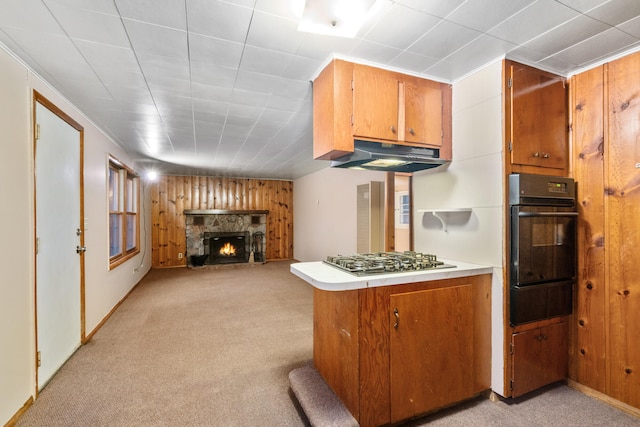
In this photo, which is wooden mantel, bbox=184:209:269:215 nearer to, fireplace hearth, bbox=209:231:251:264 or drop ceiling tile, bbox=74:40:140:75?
fireplace hearth, bbox=209:231:251:264

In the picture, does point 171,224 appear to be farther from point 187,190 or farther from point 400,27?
point 400,27

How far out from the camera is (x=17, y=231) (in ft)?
5.95

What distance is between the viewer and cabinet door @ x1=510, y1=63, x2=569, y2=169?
1922 millimetres

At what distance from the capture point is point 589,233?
6.66 feet

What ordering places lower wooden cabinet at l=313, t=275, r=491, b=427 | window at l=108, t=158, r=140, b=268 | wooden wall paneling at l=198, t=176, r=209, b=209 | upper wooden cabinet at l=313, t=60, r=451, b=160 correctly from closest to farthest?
lower wooden cabinet at l=313, t=275, r=491, b=427 → upper wooden cabinet at l=313, t=60, r=451, b=160 → window at l=108, t=158, r=140, b=268 → wooden wall paneling at l=198, t=176, r=209, b=209

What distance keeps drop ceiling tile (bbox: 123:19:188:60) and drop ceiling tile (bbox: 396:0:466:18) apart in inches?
48.4

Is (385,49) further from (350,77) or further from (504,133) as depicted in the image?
(504,133)

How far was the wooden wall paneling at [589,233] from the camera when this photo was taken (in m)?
1.96

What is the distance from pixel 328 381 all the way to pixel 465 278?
1.13m

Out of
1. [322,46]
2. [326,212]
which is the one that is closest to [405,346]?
[322,46]

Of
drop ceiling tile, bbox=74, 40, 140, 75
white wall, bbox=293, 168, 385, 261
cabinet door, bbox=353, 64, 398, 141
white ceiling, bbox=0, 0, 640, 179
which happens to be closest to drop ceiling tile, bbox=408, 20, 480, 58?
white ceiling, bbox=0, 0, 640, 179

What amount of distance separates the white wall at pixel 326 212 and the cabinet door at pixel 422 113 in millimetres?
2138

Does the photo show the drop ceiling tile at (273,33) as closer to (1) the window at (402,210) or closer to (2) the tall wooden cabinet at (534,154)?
(2) the tall wooden cabinet at (534,154)

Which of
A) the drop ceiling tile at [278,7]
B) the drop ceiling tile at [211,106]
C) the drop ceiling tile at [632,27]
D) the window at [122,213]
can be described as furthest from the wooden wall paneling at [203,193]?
the drop ceiling tile at [632,27]
